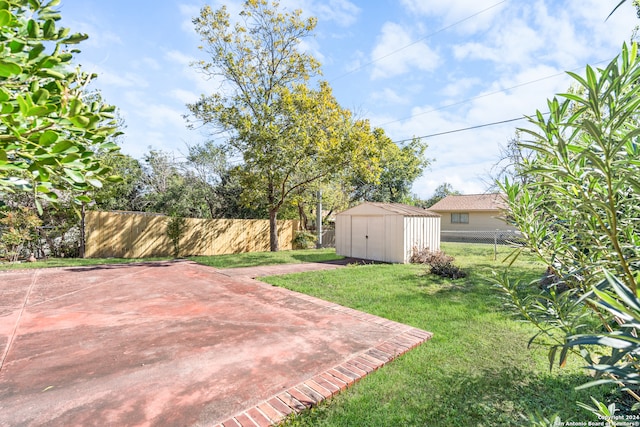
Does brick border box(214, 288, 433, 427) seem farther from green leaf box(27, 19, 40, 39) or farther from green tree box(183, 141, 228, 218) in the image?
green tree box(183, 141, 228, 218)

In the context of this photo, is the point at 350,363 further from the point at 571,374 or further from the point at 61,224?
the point at 61,224

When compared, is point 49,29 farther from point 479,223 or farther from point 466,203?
point 466,203

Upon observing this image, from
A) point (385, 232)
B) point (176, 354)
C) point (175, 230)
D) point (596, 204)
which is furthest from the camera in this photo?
point (175, 230)

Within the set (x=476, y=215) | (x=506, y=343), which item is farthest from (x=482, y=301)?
(x=476, y=215)

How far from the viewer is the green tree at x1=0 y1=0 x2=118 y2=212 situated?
2.77ft

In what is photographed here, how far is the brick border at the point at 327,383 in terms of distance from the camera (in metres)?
2.47

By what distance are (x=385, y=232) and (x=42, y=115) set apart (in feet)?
36.5

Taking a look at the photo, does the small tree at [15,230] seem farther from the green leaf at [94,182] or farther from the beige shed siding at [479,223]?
the beige shed siding at [479,223]

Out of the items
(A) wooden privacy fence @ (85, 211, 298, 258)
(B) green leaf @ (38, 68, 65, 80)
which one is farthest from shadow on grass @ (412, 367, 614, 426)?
(A) wooden privacy fence @ (85, 211, 298, 258)

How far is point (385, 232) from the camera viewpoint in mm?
11445

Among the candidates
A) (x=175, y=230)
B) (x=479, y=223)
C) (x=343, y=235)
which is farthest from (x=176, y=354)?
(x=479, y=223)

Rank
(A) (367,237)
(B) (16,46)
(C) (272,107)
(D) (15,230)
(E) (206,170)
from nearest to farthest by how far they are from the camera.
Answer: (B) (16,46)
(D) (15,230)
(A) (367,237)
(C) (272,107)
(E) (206,170)

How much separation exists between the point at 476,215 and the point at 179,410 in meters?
26.9

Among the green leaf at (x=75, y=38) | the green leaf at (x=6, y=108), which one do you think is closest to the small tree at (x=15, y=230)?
the green leaf at (x=75, y=38)
